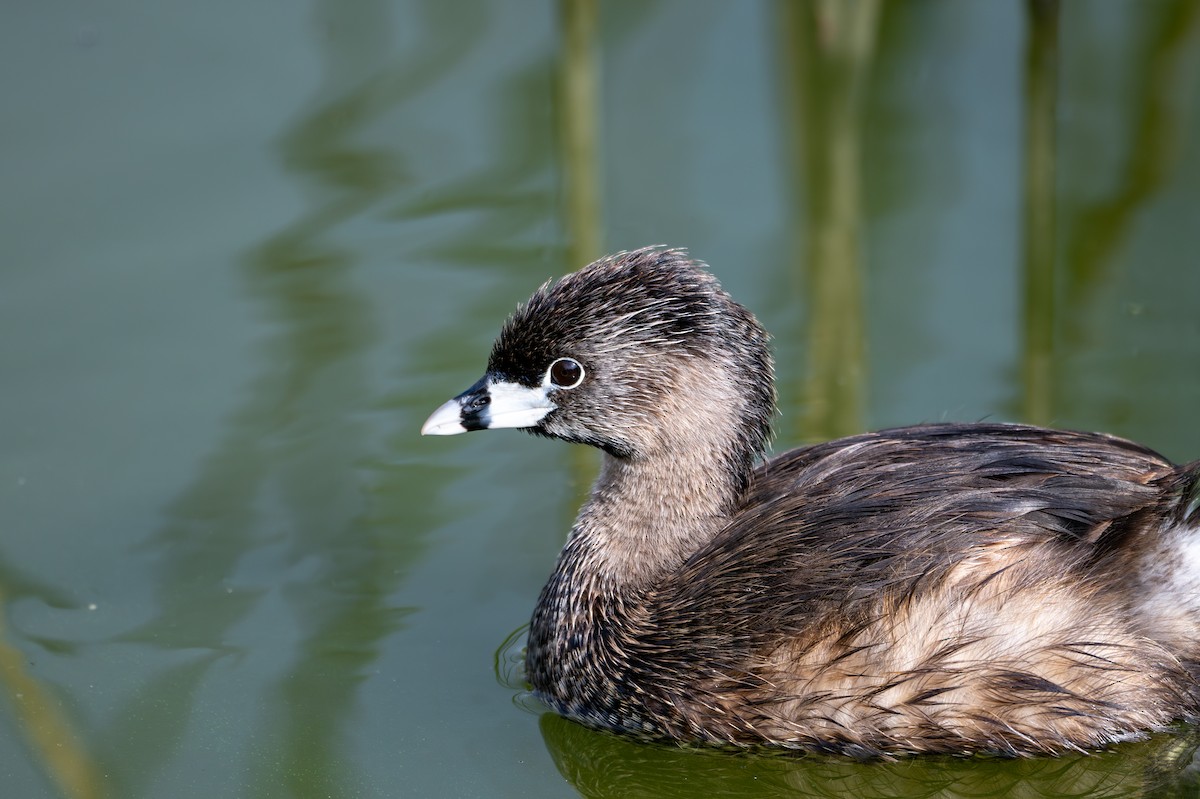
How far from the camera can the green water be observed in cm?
532

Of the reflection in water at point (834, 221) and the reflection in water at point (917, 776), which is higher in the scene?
the reflection in water at point (834, 221)

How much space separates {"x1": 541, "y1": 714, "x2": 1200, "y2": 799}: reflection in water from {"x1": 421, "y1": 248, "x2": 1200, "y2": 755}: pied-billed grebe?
0.27ft

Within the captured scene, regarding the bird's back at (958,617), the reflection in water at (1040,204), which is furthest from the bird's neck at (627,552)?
the reflection in water at (1040,204)

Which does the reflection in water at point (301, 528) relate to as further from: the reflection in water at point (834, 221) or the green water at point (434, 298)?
the reflection in water at point (834, 221)

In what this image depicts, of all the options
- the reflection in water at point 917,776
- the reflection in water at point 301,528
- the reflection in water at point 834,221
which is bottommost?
the reflection in water at point 917,776

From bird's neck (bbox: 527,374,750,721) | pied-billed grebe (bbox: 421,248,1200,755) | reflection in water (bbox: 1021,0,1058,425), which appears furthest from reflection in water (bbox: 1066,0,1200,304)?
bird's neck (bbox: 527,374,750,721)

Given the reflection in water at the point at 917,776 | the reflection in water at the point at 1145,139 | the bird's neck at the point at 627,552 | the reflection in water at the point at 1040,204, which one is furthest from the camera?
the reflection in water at the point at 1145,139

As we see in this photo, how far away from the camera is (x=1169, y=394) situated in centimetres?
673

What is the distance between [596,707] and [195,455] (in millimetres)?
2259

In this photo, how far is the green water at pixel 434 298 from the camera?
5320 millimetres

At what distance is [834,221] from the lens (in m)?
7.91

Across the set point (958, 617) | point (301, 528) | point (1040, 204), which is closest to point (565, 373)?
point (958, 617)

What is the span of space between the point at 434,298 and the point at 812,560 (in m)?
3.22

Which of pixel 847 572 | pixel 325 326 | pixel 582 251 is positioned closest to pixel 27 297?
pixel 325 326
